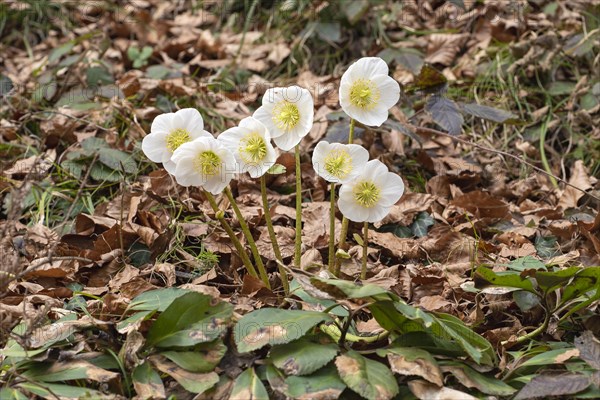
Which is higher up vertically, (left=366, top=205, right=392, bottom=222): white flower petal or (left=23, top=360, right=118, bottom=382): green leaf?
(left=366, top=205, right=392, bottom=222): white flower petal

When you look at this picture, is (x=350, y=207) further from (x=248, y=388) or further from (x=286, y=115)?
(x=248, y=388)

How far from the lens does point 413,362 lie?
4.60ft

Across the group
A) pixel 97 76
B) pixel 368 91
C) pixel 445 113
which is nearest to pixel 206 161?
pixel 368 91

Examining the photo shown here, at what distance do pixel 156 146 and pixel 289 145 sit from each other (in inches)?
11.4

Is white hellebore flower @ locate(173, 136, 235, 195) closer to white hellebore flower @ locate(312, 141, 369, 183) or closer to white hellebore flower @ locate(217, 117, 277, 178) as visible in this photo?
white hellebore flower @ locate(217, 117, 277, 178)

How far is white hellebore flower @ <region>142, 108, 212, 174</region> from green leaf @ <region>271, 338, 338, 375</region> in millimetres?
464

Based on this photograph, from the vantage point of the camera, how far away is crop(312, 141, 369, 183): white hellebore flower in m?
1.56

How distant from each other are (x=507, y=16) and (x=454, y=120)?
109 cm

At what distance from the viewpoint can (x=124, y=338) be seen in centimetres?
157

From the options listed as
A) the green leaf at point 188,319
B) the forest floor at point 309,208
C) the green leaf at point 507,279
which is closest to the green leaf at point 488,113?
the forest floor at point 309,208

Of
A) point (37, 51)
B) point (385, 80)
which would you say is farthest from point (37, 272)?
point (37, 51)

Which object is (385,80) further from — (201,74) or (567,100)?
(201,74)

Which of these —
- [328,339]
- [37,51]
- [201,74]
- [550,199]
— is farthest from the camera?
[37,51]

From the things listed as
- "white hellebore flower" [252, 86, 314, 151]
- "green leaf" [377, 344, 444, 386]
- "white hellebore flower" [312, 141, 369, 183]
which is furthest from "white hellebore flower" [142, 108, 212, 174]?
"green leaf" [377, 344, 444, 386]
